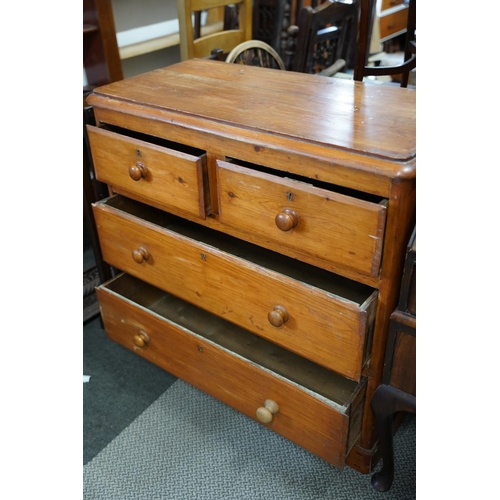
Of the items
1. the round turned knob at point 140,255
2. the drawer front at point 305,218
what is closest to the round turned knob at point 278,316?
the drawer front at point 305,218

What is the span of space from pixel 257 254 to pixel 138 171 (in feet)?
0.96

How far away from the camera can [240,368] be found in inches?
39.5

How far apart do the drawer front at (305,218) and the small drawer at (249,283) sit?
2.5 inches

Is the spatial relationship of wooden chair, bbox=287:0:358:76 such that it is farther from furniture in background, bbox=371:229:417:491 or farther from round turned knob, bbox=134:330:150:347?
furniture in background, bbox=371:229:417:491

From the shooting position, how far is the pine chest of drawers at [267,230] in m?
0.77

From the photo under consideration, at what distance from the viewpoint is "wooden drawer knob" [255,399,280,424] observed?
97cm

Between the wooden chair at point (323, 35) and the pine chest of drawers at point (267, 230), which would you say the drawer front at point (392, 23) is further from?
the pine chest of drawers at point (267, 230)

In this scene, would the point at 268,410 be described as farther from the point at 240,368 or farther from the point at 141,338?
the point at 141,338

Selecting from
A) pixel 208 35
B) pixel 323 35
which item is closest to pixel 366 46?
pixel 323 35

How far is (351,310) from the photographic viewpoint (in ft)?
2.62

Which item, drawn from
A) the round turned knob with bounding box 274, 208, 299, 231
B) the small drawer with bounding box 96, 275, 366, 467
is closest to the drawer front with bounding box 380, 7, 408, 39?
the small drawer with bounding box 96, 275, 366, 467
